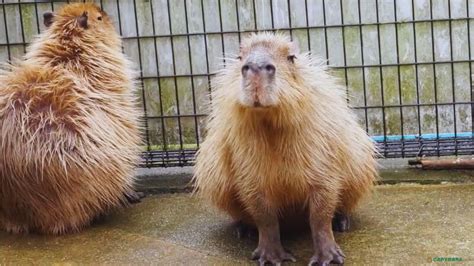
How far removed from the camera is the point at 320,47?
17.5 feet

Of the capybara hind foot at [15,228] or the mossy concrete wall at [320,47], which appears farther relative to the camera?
the mossy concrete wall at [320,47]

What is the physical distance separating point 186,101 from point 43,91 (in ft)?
5.45

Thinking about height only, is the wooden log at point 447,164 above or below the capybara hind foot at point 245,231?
above

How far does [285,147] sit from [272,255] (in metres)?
0.47

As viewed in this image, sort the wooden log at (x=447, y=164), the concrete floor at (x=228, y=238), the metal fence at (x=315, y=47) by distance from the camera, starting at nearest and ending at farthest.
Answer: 1. the concrete floor at (x=228, y=238)
2. the wooden log at (x=447, y=164)
3. the metal fence at (x=315, y=47)

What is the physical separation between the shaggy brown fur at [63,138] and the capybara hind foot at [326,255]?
Answer: 1.25 meters

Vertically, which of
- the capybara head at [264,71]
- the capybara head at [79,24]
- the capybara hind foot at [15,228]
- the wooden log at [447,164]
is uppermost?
the capybara head at [79,24]

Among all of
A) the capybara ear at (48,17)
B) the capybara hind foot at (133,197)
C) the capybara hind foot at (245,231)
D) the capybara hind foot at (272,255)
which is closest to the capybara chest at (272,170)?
the capybara hind foot at (272,255)

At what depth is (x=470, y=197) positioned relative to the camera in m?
4.07

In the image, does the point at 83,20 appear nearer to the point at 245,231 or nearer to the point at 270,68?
the point at 245,231

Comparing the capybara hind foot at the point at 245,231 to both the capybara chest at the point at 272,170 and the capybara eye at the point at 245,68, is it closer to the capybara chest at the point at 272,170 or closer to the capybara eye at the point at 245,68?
the capybara chest at the point at 272,170

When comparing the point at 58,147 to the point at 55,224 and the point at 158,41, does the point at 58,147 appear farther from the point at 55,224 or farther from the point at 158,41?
the point at 158,41

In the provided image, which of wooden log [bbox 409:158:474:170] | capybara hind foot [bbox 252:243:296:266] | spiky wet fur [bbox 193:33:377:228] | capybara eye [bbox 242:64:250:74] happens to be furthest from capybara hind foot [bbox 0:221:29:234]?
wooden log [bbox 409:158:474:170]

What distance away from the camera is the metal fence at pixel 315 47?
5266mm
